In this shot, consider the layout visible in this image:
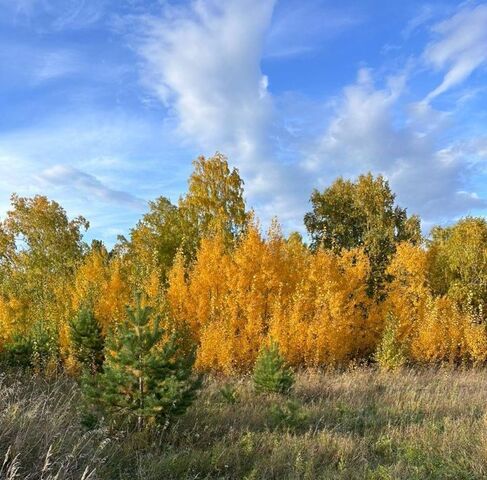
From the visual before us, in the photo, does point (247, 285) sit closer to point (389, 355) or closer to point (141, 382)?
point (389, 355)

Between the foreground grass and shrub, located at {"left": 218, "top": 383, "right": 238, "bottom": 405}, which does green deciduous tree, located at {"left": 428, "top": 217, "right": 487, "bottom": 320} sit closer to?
the foreground grass

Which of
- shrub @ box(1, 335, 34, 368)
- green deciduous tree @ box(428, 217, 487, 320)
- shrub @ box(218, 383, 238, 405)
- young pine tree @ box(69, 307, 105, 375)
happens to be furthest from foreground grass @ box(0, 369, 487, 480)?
green deciduous tree @ box(428, 217, 487, 320)

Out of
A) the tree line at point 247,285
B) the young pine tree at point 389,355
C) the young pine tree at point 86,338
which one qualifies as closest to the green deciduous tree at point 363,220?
the tree line at point 247,285

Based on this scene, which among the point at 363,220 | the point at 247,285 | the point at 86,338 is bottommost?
the point at 86,338

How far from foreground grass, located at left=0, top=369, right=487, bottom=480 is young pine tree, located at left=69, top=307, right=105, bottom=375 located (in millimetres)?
2107

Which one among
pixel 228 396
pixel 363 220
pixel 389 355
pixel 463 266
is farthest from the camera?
pixel 363 220

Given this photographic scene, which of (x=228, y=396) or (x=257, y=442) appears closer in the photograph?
(x=257, y=442)

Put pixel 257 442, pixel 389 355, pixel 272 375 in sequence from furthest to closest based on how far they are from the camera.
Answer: pixel 389 355 → pixel 272 375 → pixel 257 442

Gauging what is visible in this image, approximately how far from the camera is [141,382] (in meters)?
6.56

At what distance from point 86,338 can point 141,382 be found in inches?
217

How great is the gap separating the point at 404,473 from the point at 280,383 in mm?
4364

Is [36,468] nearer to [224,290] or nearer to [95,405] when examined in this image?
[95,405]

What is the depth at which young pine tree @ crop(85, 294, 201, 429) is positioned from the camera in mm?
6434

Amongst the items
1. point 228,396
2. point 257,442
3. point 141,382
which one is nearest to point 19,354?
point 228,396
